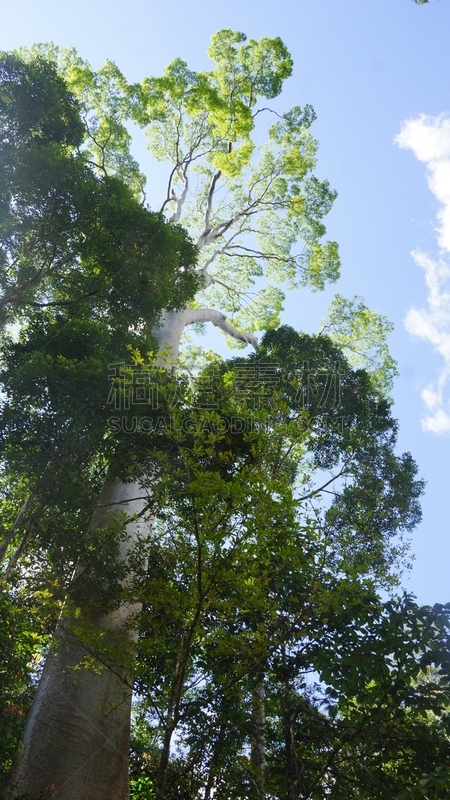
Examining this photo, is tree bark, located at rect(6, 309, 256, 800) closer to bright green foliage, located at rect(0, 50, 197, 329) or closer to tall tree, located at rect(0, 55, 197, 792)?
tall tree, located at rect(0, 55, 197, 792)

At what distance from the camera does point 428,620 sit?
3.62 m

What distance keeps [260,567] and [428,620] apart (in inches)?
40.7

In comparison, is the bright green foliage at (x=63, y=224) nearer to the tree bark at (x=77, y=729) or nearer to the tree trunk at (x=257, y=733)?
the tree bark at (x=77, y=729)

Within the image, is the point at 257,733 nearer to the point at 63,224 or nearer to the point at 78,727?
the point at 78,727

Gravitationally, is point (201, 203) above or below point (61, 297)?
above

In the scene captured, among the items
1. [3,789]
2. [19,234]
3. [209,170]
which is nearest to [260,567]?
[3,789]

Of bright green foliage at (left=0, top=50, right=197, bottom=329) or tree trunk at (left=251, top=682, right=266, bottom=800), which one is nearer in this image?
tree trunk at (left=251, top=682, right=266, bottom=800)

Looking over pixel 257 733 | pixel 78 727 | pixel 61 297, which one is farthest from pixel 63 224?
pixel 257 733

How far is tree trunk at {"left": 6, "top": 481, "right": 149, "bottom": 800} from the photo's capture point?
3.75 metres

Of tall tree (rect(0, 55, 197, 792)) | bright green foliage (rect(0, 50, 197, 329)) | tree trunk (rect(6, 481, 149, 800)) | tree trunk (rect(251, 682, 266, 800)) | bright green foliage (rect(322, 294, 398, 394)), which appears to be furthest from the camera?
bright green foliage (rect(322, 294, 398, 394))

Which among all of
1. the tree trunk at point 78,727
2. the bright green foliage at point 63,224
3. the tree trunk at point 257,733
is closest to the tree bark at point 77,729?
the tree trunk at point 78,727

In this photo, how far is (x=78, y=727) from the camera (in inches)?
Result: 159

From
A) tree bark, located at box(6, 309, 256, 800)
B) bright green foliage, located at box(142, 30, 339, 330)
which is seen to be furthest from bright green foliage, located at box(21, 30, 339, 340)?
tree bark, located at box(6, 309, 256, 800)

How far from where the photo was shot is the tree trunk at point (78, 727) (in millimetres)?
3746
